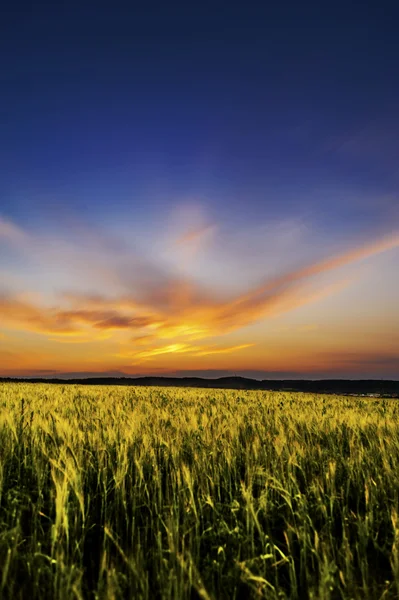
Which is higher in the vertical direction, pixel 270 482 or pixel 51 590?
pixel 270 482

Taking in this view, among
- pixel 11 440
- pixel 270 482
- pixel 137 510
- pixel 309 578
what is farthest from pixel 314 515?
pixel 11 440

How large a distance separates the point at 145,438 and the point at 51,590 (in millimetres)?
2509

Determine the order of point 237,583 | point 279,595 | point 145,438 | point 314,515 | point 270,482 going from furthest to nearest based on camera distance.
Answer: point 145,438 → point 270,482 → point 314,515 → point 237,583 → point 279,595

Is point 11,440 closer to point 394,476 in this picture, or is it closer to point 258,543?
point 258,543

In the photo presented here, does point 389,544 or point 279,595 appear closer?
point 279,595

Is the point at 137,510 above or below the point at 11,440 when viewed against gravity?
below

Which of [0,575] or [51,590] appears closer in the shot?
[51,590]

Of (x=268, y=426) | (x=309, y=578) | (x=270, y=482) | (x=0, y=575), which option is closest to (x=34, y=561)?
(x=0, y=575)

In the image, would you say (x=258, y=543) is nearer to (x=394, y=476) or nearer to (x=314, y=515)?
(x=314, y=515)

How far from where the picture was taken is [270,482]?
387 centimetres

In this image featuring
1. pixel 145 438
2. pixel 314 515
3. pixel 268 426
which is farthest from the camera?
pixel 268 426

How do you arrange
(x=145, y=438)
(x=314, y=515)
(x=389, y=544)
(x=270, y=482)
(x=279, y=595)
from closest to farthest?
1. (x=279, y=595)
2. (x=389, y=544)
3. (x=314, y=515)
4. (x=270, y=482)
5. (x=145, y=438)

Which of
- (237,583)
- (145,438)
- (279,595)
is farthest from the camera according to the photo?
(145,438)

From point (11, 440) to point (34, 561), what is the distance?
2565 millimetres
